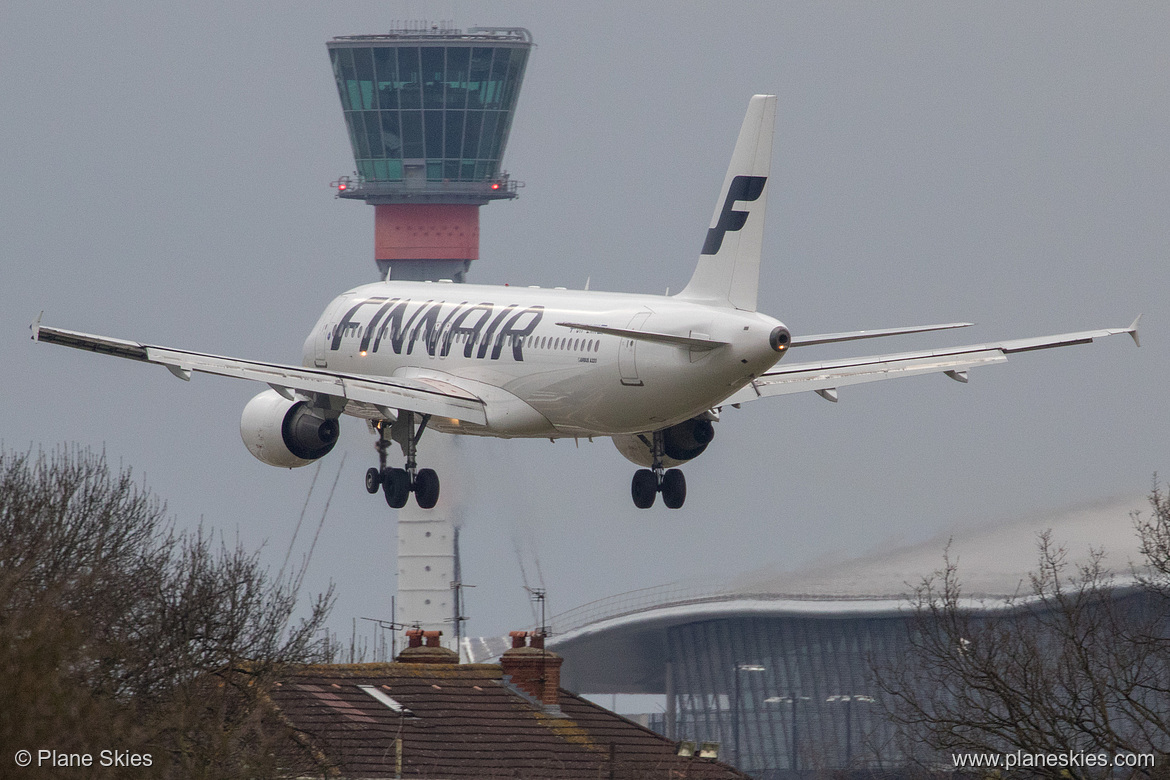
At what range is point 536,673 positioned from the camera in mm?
60906

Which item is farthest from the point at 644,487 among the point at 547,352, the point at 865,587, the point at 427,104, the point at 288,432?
the point at 427,104

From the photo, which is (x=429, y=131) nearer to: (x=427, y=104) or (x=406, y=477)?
(x=427, y=104)

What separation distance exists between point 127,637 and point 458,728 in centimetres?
1396

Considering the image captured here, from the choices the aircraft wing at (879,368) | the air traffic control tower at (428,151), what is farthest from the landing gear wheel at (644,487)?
the air traffic control tower at (428,151)

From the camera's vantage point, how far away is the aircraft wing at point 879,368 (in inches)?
2172

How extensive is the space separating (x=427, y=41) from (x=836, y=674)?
199ft

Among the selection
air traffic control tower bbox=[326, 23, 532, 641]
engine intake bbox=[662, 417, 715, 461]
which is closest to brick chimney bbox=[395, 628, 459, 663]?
engine intake bbox=[662, 417, 715, 461]

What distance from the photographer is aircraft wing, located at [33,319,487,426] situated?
51481 mm

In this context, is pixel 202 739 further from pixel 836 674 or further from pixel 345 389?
pixel 836 674

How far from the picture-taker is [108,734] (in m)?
24.7

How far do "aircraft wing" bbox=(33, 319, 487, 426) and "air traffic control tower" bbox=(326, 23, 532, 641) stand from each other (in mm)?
115872

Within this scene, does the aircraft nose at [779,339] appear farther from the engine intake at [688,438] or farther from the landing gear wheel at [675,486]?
the landing gear wheel at [675,486]

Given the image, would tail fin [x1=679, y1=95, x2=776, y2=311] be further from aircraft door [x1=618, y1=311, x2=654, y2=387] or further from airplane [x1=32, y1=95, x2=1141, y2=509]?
aircraft door [x1=618, y1=311, x2=654, y2=387]

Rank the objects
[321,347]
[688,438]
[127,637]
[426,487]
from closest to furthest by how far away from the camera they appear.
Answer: [127,637] < [688,438] < [426,487] < [321,347]
